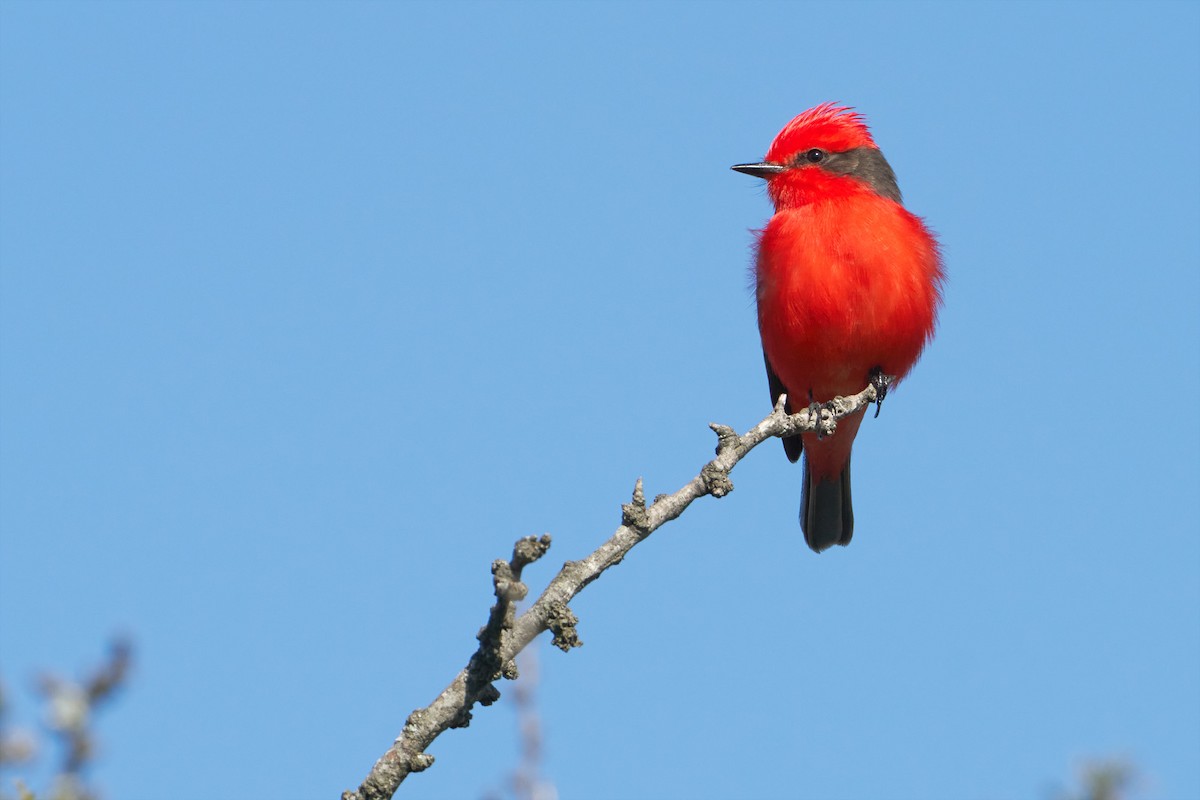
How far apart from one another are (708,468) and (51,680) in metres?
1.91

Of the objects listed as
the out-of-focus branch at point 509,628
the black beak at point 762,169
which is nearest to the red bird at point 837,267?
the black beak at point 762,169

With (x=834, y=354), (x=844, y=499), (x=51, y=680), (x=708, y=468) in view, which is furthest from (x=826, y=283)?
(x=51, y=680)

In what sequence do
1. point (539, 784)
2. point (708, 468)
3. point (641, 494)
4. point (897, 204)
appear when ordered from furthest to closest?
point (897, 204)
point (708, 468)
point (641, 494)
point (539, 784)

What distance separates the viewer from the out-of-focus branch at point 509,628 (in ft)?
8.43

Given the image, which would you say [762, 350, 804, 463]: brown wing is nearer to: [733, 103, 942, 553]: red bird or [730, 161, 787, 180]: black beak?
[733, 103, 942, 553]: red bird

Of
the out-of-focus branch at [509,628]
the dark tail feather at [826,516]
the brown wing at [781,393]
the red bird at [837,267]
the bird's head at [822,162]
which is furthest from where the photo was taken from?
the dark tail feather at [826,516]

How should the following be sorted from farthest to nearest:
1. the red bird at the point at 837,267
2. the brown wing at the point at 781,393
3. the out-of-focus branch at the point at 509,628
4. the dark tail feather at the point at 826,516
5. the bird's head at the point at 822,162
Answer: the dark tail feather at the point at 826,516 < the brown wing at the point at 781,393 < the bird's head at the point at 822,162 < the red bird at the point at 837,267 < the out-of-focus branch at the point at 509,628

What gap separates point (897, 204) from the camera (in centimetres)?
841

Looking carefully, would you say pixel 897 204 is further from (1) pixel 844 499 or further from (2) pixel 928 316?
(1) pixel 844 499

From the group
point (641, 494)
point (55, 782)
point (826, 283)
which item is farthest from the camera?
point (826, 283)

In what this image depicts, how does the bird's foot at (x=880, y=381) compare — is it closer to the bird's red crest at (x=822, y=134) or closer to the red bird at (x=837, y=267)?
the red bird at (x=837, y=267)

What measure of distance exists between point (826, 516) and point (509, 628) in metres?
6.61

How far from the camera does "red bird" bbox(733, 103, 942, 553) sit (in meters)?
7.62

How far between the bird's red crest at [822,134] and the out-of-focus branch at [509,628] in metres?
5.78
